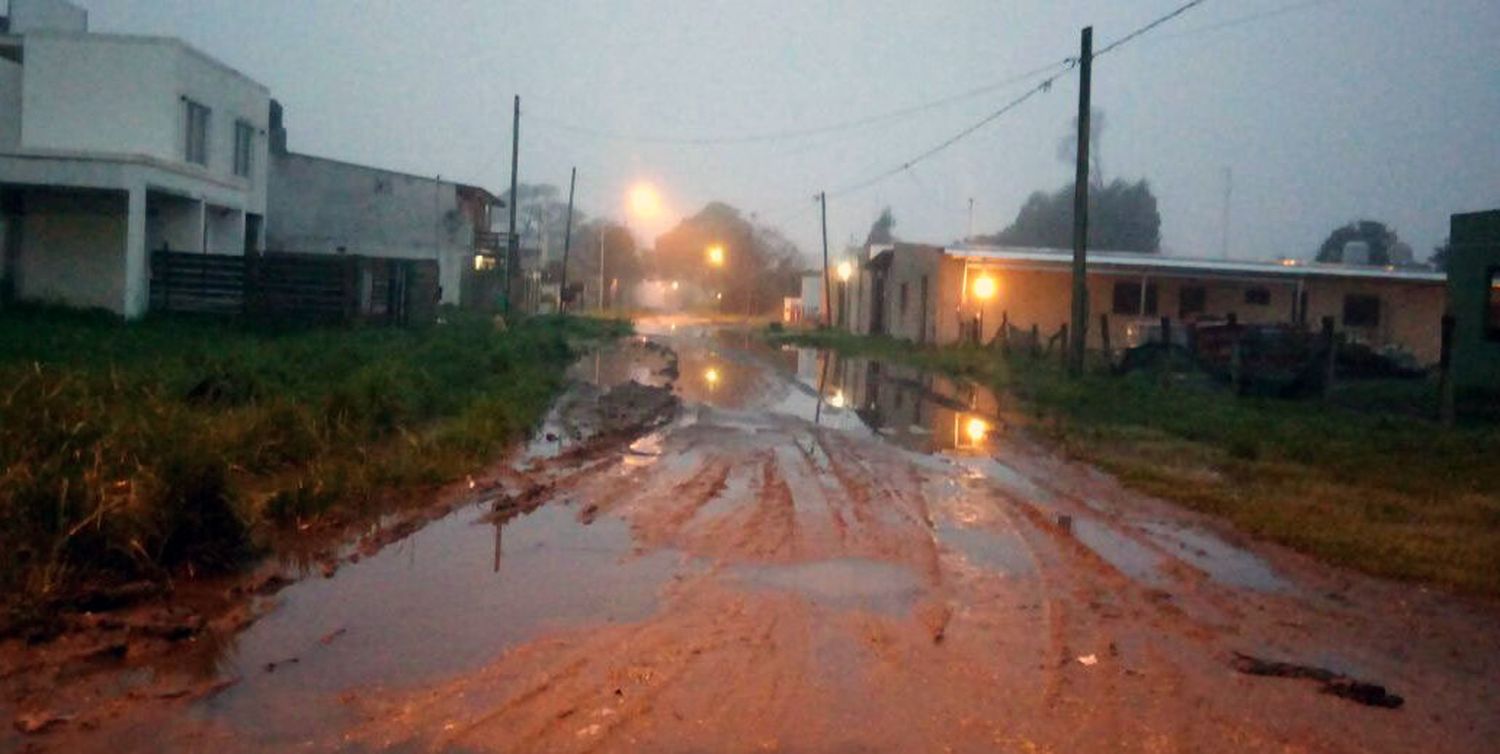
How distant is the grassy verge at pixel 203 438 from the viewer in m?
7.14

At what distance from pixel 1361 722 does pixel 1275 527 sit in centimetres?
477

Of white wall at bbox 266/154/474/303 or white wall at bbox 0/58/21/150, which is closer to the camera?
white wall at bbox 0/58/21/150

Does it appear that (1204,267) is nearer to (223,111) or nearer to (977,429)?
(977,429)

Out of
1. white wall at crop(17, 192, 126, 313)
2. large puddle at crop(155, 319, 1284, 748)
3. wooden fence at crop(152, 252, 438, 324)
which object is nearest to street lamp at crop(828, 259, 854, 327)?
wooden fence at crop(152, 252, 438, 324)

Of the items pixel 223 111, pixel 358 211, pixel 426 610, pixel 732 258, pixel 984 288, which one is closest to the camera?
pixel 426 610

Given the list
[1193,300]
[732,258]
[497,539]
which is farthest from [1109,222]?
[497,539]

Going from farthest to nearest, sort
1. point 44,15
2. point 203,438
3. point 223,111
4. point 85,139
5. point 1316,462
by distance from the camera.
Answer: point 44,15 → point 223,111 → point 85,139 → point 1316,462 → point 203,438

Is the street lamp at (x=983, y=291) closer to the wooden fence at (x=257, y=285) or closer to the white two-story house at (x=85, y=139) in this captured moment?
the wooden fence at (x=257, y=285)

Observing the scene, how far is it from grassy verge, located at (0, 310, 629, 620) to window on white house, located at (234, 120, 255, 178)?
1216cm

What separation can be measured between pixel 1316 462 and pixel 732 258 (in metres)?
84.8

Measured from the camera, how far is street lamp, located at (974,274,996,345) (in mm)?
38156

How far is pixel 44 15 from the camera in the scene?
35.8 metres

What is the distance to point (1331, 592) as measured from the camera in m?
8.13

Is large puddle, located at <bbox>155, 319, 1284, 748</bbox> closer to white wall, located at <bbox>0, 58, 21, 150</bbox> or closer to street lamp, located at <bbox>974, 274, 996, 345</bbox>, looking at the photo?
white wall, located at <bbox>0, 58, 21, 150</bbox>
